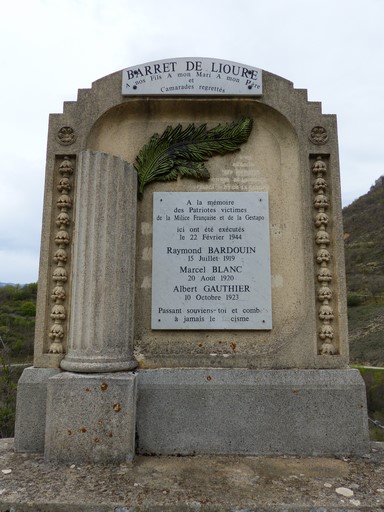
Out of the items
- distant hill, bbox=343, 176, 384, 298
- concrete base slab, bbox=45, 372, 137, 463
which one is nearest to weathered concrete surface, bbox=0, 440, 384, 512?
concrete base slab, bbox=45, 372, 137, 463

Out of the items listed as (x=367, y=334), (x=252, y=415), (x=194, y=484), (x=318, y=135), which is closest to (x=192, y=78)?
(x=318, y=135)

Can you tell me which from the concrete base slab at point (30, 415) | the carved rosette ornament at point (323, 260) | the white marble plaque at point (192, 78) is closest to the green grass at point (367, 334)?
the carved rosette ornament at point (323, 260)

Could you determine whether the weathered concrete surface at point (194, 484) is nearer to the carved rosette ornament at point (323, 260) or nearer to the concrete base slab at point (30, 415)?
the concrete base slab at point (30, 415)

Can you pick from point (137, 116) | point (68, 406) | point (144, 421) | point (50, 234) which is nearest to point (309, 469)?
point (144, 421)

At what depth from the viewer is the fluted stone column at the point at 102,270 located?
12.2 feet

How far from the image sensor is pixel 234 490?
2.98m

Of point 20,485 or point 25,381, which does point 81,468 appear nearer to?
point 20,485

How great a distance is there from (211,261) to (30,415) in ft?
8.19

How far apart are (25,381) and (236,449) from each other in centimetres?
228

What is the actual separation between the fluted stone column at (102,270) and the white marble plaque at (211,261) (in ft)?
1.45

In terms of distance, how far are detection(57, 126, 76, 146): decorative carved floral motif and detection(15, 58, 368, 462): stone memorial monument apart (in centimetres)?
1

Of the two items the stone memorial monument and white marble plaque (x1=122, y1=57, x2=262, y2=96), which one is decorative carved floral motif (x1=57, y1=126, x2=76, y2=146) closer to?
the stone memorial monument

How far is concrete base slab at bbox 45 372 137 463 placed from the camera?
344 centimetres

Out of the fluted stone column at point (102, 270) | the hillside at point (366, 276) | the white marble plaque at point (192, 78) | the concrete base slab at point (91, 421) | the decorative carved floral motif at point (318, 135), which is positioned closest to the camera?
A: the concrete base slab at point (91, 421)
